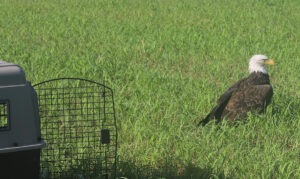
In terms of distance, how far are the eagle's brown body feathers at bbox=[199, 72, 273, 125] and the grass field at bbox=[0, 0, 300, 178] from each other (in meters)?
0.14

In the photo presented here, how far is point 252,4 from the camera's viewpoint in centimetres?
2130

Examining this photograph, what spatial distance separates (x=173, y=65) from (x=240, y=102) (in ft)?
13.6

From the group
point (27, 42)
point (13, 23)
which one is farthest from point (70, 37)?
point (13, 23)

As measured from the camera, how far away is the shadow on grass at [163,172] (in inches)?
200

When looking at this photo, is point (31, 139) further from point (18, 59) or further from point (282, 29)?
point (282, 29)

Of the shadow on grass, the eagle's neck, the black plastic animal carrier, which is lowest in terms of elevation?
the shadow on grass

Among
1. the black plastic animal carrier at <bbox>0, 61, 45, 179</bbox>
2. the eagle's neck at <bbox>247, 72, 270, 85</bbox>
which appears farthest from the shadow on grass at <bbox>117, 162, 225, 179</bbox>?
the eagle's neck at <bbox>247, 72, 270, 85</bbox>

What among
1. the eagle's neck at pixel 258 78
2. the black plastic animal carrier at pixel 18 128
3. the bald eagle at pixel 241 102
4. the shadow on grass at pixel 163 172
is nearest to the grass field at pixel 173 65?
the shadow on grass at pixel 163 172

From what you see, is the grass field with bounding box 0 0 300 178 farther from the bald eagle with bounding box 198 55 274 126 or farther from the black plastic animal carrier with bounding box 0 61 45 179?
the black plastic animal carrier with bounding box 0 61 45 179

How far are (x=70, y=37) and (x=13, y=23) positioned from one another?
8.32 ft

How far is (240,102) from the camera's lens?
6770 millimetres

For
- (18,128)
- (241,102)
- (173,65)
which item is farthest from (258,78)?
(18,128)

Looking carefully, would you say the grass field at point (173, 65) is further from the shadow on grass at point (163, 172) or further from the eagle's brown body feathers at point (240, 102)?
the eagle's brown body feathers at point (240, 102)

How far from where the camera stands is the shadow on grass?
507 centimetres
